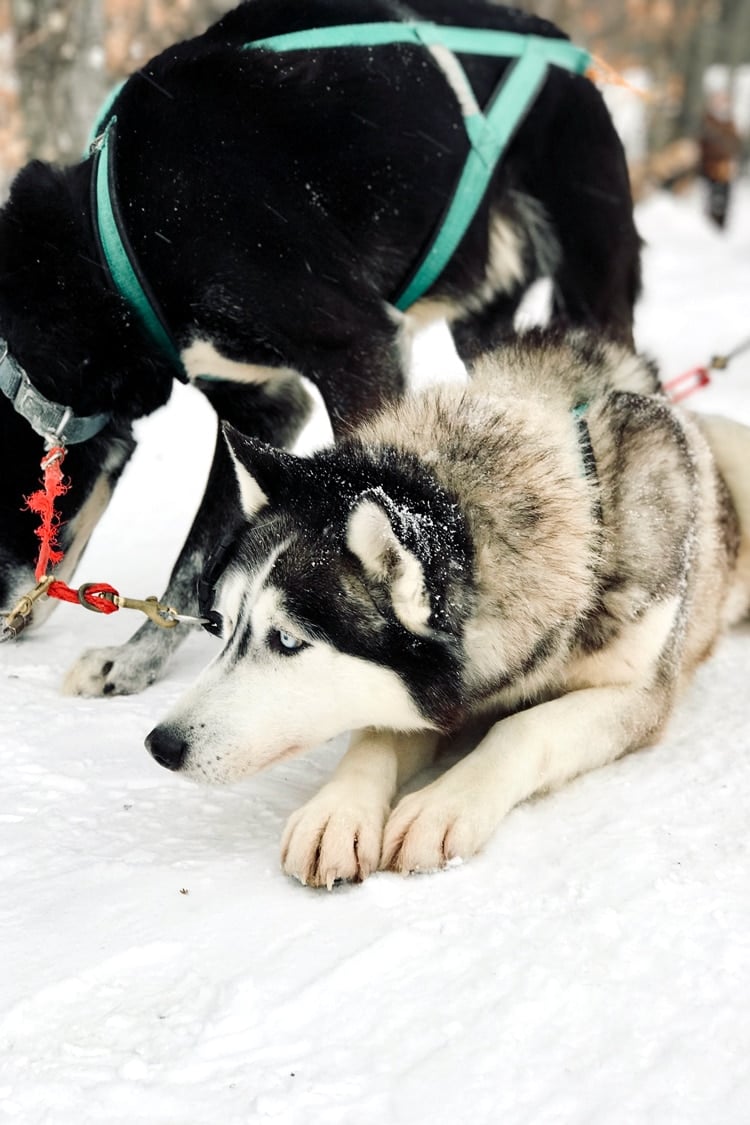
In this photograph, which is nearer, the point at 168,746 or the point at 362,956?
the point at 362,956

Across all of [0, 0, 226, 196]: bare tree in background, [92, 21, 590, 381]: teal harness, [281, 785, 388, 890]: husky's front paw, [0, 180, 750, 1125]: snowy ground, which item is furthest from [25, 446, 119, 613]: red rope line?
[0, 0, 226, 196]: bare tree in background

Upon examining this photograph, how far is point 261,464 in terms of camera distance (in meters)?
2.27

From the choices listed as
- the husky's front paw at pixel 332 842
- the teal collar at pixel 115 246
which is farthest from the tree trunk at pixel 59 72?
the husky's front paw at pixel 332 842

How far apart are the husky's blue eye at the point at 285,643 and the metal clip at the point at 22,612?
917 millimetres

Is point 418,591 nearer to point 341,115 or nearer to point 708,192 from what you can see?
point 341,115

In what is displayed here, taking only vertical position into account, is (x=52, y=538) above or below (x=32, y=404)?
below

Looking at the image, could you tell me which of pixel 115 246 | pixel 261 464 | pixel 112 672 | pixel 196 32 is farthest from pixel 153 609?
pixel 196 32

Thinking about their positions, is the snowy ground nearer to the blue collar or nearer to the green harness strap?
the blue collar

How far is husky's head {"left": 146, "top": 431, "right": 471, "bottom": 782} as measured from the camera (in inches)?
81.7

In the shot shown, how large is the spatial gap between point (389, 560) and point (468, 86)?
196 cm

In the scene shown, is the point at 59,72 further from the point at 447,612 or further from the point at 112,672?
the point at 447,612

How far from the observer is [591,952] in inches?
70.0

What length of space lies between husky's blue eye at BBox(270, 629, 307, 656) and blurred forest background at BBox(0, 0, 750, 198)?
8.31 feet

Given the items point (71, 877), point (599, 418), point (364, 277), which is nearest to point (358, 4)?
point (364, 277)
